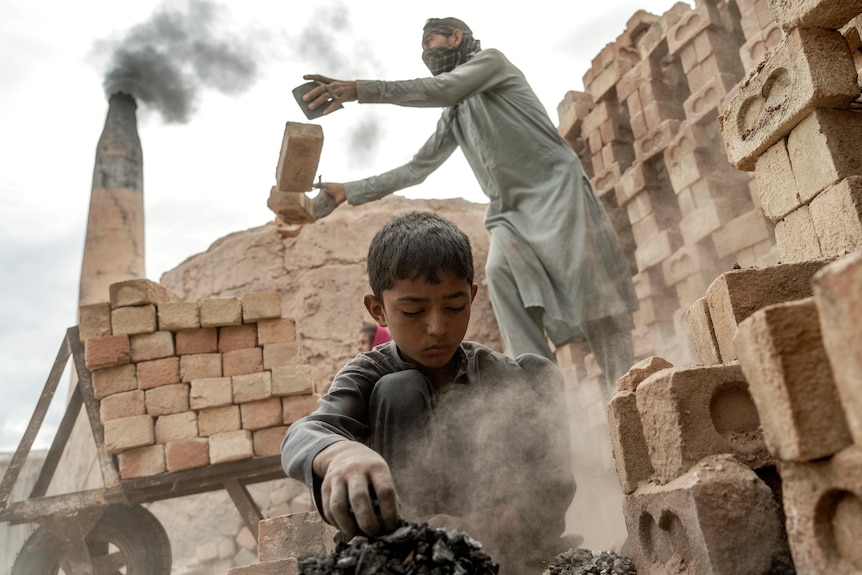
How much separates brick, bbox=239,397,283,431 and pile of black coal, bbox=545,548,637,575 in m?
3.91

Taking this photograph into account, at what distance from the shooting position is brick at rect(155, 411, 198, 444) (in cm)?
535

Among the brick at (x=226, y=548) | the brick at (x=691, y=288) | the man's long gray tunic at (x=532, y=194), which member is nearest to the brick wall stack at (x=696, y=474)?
the man's long gray tunic at (x=532, y=194)

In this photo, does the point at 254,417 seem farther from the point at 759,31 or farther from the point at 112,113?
the point at 112,113

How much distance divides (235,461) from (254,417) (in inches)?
15.3

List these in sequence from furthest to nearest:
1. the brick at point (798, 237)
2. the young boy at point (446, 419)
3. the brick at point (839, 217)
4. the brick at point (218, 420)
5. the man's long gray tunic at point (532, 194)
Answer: the brick at point (218, 420) → the man's long gray tunic at point (532, 194) → the brick at point (798, 237) → the brick at point (839, 217) → the young boy at point (446, 419)

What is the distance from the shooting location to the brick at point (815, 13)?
7.31 feet

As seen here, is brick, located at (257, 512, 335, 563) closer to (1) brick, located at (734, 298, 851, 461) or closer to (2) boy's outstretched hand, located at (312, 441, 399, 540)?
(2) boy's outstretched hand, located at (312, 441, 399, 540)

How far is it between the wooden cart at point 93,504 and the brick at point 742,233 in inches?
184

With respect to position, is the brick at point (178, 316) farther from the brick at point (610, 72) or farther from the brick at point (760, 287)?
the brick at point (610, 72)

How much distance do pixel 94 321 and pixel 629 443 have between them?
4.94 m

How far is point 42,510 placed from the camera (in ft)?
16.7

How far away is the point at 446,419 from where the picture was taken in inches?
89.4

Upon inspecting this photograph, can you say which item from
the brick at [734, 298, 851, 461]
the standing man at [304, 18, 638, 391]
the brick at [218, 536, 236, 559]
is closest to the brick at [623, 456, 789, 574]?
the brick at [734, 298, 851, 461]

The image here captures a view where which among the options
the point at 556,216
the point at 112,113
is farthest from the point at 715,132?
the point at 112,113
